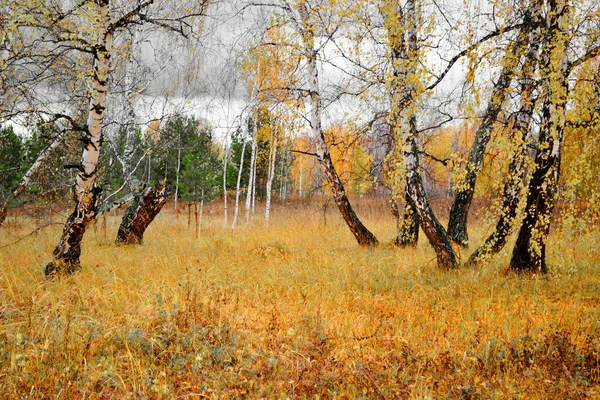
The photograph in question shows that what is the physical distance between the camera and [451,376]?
347 cm

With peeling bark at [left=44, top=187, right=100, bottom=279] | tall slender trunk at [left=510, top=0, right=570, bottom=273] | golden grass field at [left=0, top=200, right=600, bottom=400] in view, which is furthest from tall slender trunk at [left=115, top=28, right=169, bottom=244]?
tall slender trunk at [left=510, top=0, right=570, bottom=273]

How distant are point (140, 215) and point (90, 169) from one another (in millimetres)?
3793

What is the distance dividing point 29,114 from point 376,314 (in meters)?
5.26

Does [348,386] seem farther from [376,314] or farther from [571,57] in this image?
[571,57]

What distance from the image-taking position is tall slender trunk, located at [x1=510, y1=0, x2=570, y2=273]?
198 inches

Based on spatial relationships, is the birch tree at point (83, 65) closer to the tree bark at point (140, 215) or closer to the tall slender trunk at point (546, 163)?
the tree bark at point (140, 215)

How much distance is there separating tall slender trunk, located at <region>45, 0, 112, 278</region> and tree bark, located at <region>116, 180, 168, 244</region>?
122 inches

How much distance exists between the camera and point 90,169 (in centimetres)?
596

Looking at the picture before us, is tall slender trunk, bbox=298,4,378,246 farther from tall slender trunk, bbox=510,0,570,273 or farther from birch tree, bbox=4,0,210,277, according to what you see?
tall slender trunk, bbox=510,0,570,273

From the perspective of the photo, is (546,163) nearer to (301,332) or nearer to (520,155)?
(520,155)

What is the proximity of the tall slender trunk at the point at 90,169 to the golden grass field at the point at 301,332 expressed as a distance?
316mm

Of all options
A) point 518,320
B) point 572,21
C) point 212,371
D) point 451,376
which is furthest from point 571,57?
point 212,371

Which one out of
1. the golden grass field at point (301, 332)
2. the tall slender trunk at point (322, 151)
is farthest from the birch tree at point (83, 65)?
the tall slender trunk at point (322, 151)

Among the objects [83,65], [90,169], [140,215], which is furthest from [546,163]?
[140,215]
